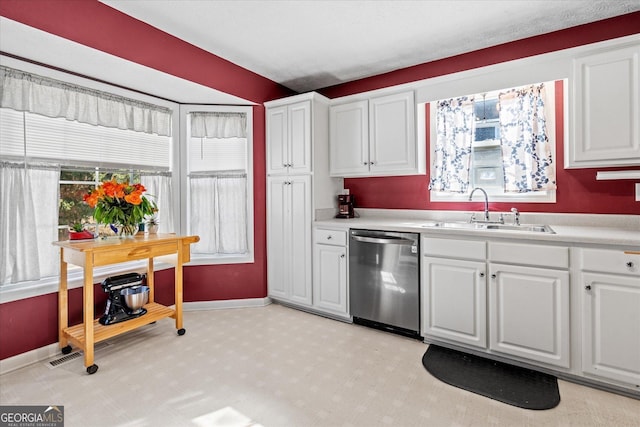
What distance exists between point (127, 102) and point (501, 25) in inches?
129

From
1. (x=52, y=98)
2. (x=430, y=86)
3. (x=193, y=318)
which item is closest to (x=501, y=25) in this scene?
(x=430, y=86)

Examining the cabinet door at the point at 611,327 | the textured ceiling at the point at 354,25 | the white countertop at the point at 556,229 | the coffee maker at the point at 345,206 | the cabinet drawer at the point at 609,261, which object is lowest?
the cabinet door at the point at 611,327

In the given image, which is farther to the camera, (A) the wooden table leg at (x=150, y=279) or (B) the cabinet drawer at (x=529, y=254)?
(A) the wooden table leg at (x=150, y=279)

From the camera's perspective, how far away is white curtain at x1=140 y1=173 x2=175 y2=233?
3.18m

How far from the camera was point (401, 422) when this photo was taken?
1721 mm

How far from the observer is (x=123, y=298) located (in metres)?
2.63

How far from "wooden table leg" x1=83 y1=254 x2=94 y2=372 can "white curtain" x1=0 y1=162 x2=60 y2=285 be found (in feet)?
1.79

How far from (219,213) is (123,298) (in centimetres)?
126

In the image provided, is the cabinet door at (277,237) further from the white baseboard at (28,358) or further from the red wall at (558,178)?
the white baseboard at (28,358)

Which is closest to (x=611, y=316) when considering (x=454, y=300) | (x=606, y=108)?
(x=454, y=300)

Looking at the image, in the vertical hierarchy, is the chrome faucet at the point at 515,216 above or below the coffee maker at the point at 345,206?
below

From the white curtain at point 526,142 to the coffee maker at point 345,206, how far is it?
1.54m

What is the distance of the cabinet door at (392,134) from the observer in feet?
9.95

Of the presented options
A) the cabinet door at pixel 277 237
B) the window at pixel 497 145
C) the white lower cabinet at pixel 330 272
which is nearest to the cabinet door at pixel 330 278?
the white lower cabinet at pixel 330 272
